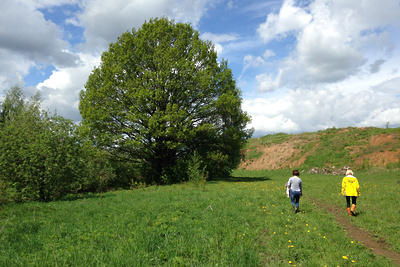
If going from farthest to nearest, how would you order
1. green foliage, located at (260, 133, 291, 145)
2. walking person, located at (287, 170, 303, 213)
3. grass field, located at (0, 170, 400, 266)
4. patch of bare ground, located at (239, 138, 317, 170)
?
green foliage, located at (260, 133, 291, 145), patch of bare ground, located at (239, 138, 317, 170), walking person, located at (287, 170, 303, 213), grass field, located at (0, 170, 400, 266)

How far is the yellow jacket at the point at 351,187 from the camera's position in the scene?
10.7 meters

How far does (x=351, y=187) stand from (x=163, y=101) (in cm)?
1774

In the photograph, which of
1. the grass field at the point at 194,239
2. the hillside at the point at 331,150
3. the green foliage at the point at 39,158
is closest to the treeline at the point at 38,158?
the green foliage at the point at 39,158

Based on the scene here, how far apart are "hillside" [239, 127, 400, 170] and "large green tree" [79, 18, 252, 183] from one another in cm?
2068

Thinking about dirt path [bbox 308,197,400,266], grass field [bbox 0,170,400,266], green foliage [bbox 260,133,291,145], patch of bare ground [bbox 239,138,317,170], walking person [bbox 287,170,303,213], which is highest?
green foliage [bbox 260,133,291,145]

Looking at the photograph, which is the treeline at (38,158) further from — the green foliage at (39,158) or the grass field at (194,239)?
the grass field at (194,239)

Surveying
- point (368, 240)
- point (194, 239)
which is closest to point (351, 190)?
point (368, 240)

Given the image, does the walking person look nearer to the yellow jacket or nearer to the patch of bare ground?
the yellow jacket

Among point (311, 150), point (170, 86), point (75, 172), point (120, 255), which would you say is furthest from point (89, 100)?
point (311, 150)

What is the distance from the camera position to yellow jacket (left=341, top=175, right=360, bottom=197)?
420 inches

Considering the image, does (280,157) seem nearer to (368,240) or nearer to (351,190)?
(351,190)

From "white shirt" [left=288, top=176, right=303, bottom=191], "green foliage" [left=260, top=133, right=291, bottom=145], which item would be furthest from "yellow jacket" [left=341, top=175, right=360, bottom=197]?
"green foliage" [left=260, top=133, right=291, bottom=145]

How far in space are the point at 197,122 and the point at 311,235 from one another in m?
19.1

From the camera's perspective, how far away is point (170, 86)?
23297mm
